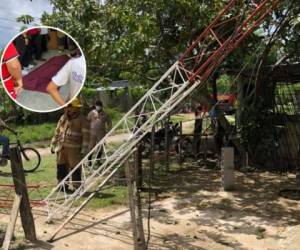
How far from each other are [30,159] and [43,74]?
8.29 meters

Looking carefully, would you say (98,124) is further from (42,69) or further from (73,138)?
(42,69)

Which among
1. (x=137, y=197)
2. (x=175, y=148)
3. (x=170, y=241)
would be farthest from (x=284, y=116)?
(x=137, y=197)

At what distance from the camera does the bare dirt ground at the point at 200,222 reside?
24.2 feet

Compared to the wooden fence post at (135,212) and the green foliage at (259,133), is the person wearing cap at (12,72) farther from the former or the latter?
the green foliage at (259,133)

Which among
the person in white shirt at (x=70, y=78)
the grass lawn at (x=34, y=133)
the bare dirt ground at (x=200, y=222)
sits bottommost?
the bare dirt ground at (x=200, y=222)

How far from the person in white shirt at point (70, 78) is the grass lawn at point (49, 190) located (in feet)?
9.08

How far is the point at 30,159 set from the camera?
14.2m

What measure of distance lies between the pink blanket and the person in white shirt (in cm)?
5

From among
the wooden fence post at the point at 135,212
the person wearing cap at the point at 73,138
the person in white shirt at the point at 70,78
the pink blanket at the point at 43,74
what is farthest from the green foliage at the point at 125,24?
the wooden fence post at the point at 135,212

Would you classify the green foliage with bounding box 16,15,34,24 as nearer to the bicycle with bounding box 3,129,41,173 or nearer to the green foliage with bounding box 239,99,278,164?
the bicycle with bounding box 3,129,41,173

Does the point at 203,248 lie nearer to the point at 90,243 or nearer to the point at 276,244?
the point at 276,244

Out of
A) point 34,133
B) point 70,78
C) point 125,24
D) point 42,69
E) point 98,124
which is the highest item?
point 125,24

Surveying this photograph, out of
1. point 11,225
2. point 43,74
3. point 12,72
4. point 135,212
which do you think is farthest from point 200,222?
point 12,72

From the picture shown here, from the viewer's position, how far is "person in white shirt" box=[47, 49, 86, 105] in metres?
6.26
